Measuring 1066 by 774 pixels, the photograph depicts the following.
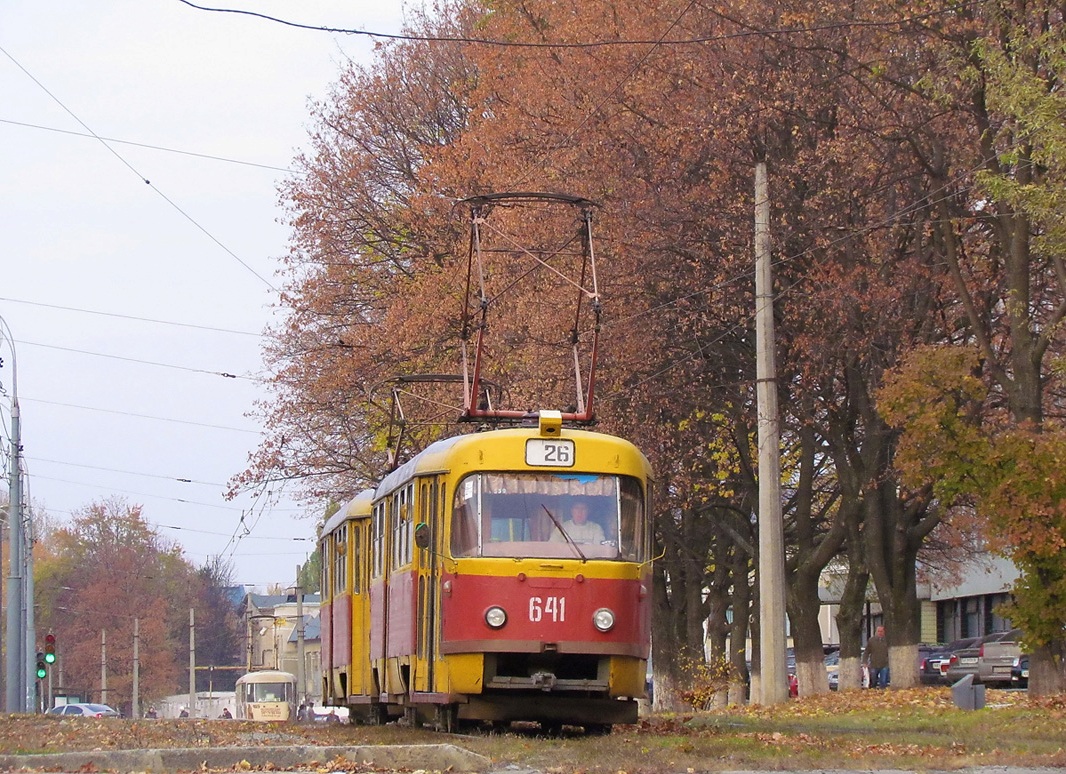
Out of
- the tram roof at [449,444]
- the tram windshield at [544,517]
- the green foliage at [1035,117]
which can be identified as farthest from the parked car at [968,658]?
the tram windshield at [544,517]

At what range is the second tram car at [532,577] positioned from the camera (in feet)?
55.8

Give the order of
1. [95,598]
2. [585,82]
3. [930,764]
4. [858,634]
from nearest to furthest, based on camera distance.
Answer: [930,764]
[585,82]
[858,634]
[95,598]

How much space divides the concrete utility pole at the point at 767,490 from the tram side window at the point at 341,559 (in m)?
5.95

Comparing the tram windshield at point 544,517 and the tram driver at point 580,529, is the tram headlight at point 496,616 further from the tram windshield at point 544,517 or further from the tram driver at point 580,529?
the tram driver at point 580,529

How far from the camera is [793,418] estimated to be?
32.4 m

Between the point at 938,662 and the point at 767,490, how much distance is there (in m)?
25.2

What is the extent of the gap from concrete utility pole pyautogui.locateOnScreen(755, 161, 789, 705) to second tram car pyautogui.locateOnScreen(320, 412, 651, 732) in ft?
23.5

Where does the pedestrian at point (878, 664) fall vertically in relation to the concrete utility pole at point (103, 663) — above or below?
above

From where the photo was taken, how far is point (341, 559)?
25.8m

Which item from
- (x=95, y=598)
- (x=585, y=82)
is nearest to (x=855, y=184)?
(x=585, y=82)

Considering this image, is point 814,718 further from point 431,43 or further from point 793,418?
point 431,43

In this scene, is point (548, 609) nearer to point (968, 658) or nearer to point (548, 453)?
point (548, 453)

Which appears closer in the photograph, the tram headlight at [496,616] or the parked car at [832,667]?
the tram headlight at [496,616]

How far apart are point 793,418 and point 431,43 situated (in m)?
13.7
